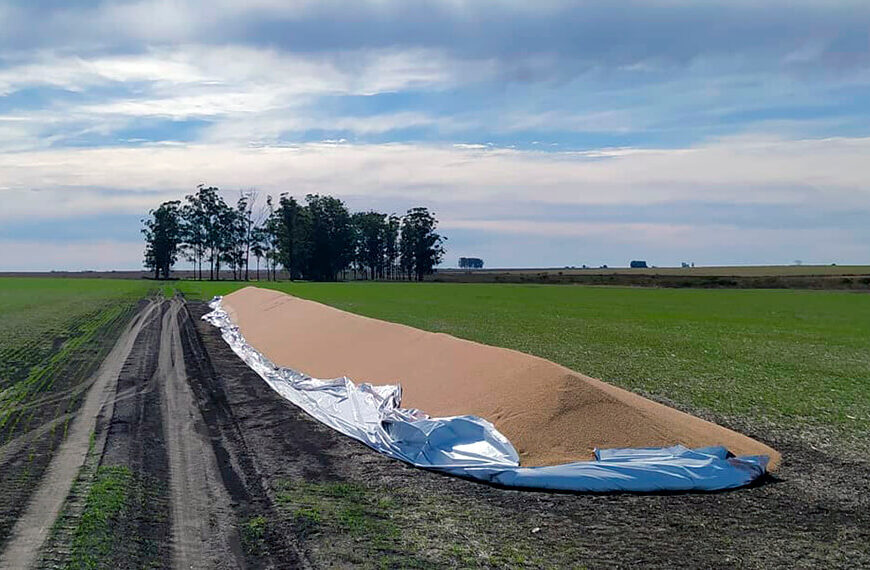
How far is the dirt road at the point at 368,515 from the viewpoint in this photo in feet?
18.2

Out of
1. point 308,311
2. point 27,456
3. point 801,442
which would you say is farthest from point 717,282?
point 27,456

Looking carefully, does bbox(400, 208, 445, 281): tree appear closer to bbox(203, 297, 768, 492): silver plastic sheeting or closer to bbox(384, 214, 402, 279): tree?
bbox(384, 214, 402, 279): tree

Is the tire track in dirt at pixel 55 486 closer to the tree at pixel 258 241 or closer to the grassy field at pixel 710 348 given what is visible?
the grassy field at pixel 710 348

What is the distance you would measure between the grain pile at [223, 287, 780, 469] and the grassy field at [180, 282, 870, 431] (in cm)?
310

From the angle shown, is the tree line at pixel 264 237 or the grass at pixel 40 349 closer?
the grass at pixel 40 349

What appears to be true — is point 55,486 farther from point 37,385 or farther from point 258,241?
point 258,241

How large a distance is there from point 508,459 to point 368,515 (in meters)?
2.10

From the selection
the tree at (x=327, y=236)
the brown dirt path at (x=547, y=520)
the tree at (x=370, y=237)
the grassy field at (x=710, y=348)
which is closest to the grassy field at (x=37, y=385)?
the brown dirt path at (x=547, y=520)

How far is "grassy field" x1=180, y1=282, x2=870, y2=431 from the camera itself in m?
13.0

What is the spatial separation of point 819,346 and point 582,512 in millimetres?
18689

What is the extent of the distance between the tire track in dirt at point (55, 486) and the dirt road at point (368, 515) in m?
0.03

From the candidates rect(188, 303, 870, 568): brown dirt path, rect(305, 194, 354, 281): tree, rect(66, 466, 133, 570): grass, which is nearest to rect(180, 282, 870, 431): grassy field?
rect(188, 303, 870, 568): brown dirt path

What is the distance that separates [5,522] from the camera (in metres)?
5.97

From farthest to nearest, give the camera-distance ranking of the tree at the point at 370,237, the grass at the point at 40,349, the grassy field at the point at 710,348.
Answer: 1. the tree at the point at 370,237
2. the grassy field at the point at 710,348
3. the grass at the point at 40,349
